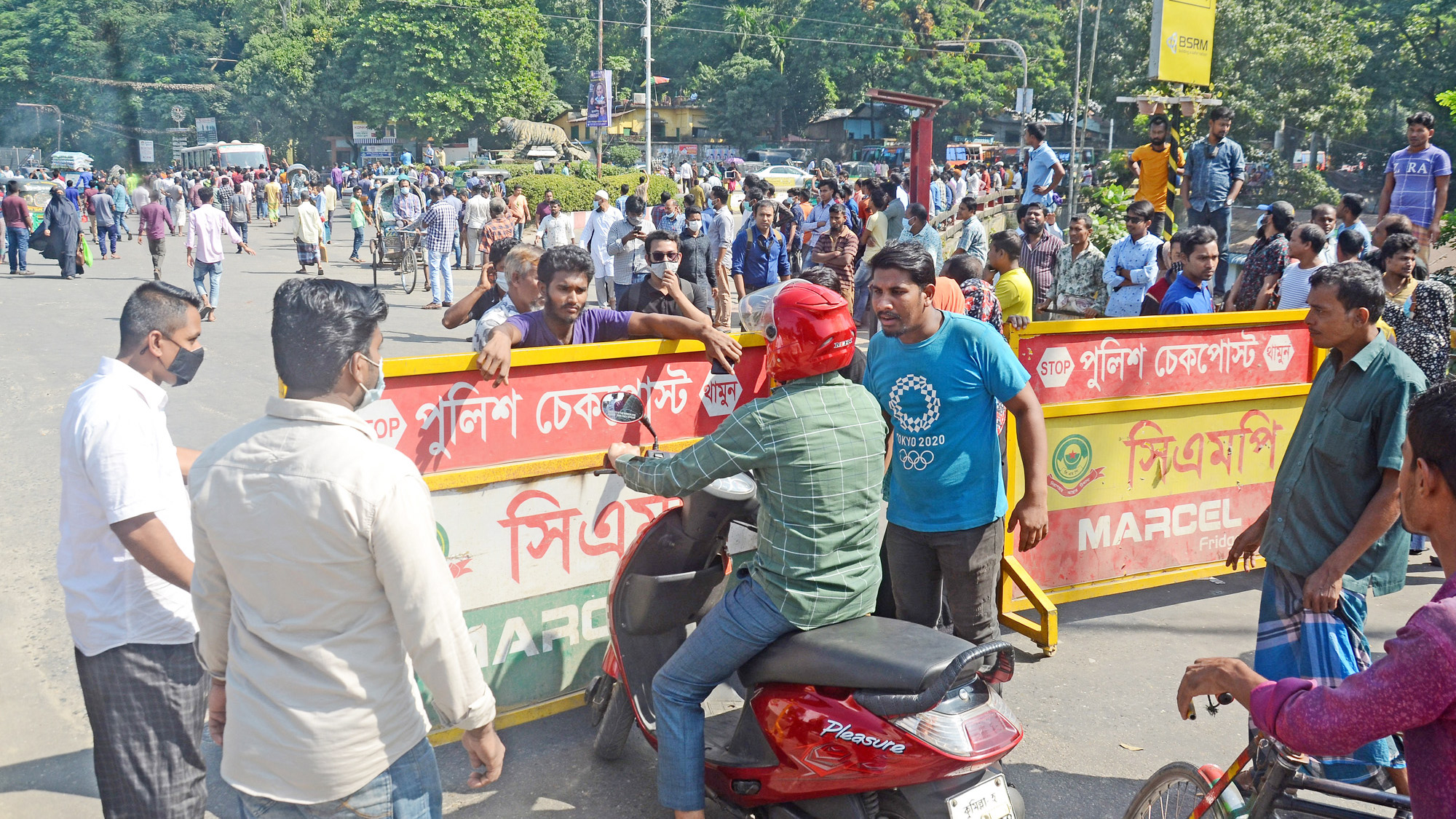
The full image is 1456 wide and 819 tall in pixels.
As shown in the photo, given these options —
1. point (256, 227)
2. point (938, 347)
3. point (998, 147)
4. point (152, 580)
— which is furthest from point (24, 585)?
point (998, 147)

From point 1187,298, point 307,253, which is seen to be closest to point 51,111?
point 307,253

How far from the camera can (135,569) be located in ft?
9.66

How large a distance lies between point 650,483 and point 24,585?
4.47 meters

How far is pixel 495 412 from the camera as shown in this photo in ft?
12.9

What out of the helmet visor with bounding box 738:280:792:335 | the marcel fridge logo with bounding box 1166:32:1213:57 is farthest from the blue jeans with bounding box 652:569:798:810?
the marcel fridge logo with bounding box 1166:32:1213:57

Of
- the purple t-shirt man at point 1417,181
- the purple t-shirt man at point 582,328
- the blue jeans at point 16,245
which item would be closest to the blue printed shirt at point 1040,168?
the purple t-shirt man at point 1417,181

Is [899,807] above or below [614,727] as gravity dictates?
above

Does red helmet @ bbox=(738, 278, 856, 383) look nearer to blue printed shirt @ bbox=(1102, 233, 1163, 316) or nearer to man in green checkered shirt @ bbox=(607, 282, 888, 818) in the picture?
man in green checkered shirt @ bbox=(607, 282, 888, 818)

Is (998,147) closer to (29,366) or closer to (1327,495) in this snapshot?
(29,366)

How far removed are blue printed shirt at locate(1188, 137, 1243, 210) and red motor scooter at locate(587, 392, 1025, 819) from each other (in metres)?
9.03

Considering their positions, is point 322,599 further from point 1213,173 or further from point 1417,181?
point 1417,181

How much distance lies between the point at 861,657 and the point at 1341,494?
177cm

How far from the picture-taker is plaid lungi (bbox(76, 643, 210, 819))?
116 inches

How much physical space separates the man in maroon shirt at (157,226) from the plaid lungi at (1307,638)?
19375 mm
